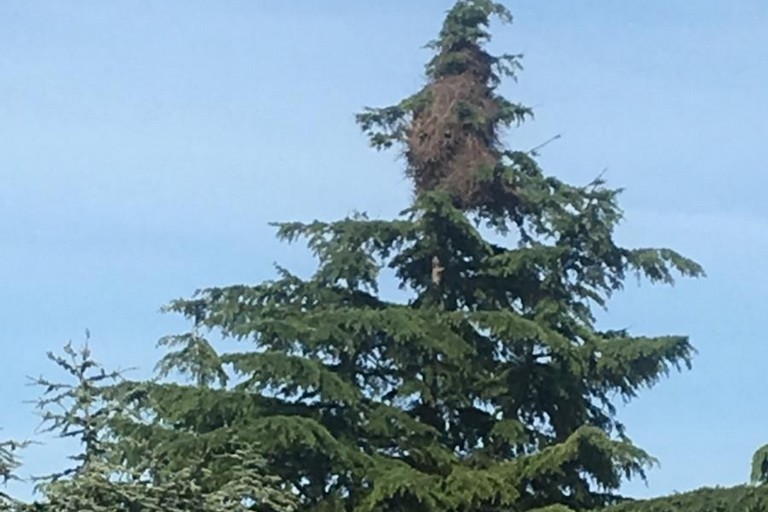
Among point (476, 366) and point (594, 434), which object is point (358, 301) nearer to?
point (476, 366)

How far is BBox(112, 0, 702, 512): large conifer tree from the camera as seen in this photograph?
18.1 m

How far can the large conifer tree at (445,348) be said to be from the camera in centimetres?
1811

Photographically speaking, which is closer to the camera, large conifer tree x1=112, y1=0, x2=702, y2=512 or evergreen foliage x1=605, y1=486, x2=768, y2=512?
evergreen foliage x1=605, y1=486, x2=768, y2=512

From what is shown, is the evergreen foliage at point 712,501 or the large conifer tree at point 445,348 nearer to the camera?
the evergreen foliage at point 712,501

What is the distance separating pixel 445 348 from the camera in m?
19.6

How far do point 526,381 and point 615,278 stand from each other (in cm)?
201

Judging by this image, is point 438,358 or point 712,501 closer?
point 712,501

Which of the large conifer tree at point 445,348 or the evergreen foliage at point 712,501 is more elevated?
the large conifer tree at point 445,348

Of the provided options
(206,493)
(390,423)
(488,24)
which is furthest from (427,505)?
(488,24)

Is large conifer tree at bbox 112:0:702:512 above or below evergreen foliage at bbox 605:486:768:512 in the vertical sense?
above

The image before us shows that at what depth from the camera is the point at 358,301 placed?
21000mm

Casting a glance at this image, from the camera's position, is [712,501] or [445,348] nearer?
[712,501]

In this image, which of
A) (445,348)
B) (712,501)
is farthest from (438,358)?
(712,501)

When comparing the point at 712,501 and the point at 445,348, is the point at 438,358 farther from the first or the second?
the point at 712,501
